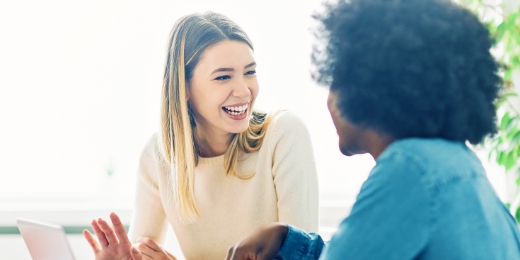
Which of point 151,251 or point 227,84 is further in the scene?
point 227,84

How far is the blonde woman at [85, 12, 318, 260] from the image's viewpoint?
1590 millimetres

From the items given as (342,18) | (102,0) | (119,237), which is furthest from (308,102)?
(342,18)

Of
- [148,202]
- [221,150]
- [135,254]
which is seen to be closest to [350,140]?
[135,254]

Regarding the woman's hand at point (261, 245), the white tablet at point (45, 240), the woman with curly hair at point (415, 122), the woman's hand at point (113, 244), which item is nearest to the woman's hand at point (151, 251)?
the woman's hand at point (113, 244)

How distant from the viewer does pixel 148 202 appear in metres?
1.78

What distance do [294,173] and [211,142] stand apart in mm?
305

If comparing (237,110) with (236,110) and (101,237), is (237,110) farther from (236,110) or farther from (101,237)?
(101,237)

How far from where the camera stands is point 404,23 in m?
0.71

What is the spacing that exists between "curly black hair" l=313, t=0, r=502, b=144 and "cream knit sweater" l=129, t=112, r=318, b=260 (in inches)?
32.1

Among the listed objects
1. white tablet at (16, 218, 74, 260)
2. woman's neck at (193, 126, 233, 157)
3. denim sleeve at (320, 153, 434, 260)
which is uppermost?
denim sleeve at (320, 153, 434, 260)

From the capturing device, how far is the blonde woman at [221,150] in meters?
1.59

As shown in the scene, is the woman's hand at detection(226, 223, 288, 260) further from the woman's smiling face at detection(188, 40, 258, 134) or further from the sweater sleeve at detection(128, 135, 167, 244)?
the sweater sleeve at detection(128, 135, 167, 244)

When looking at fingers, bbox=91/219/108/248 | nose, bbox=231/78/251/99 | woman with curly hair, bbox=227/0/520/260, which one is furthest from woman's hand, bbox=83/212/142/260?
woman with curly hair, bbox=227/0/520/260

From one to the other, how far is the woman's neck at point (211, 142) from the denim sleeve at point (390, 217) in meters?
1.08
